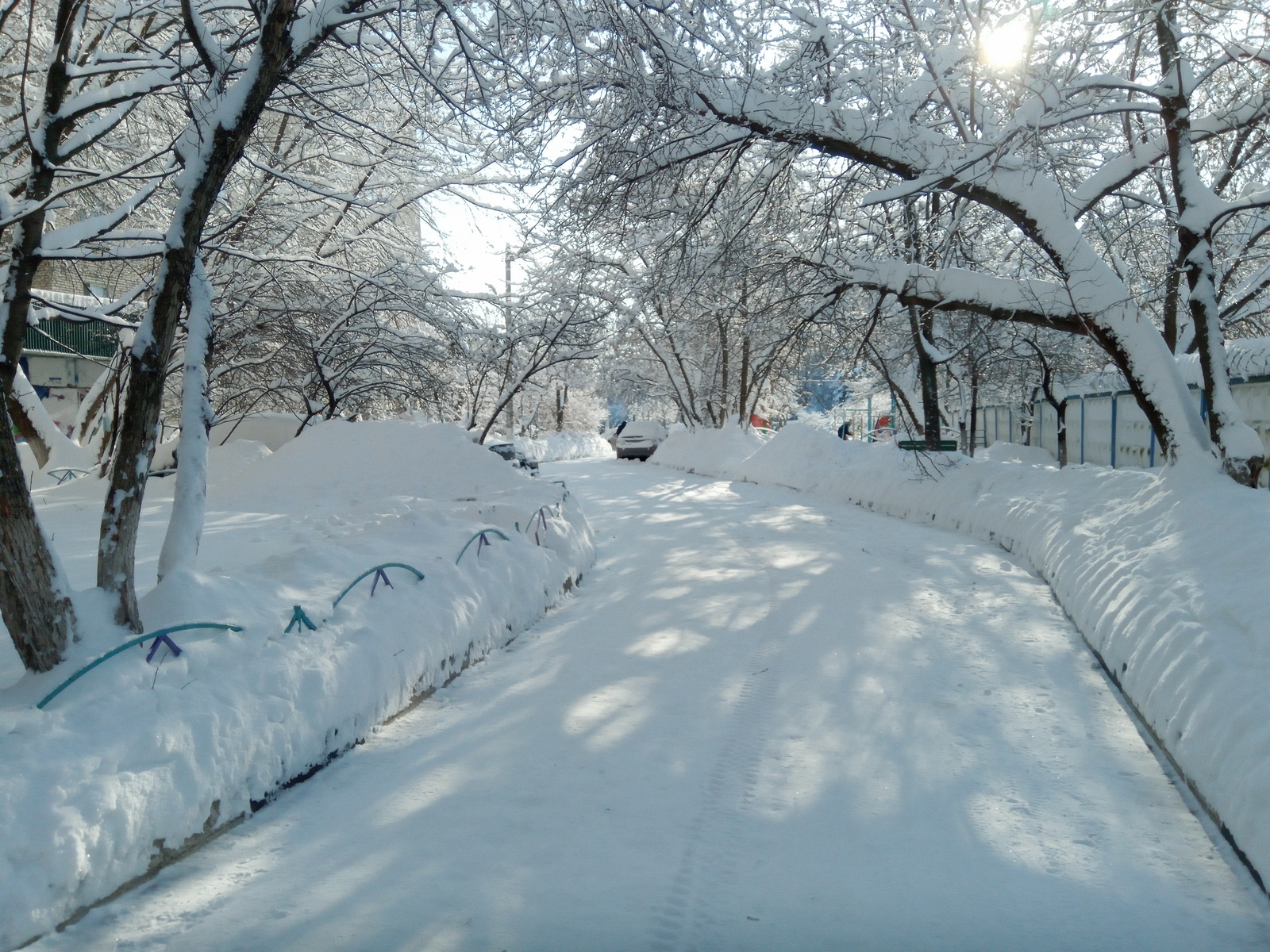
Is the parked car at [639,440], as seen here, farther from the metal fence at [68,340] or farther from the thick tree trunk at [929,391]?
the metal fence at [68,340]

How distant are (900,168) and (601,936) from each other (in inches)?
333

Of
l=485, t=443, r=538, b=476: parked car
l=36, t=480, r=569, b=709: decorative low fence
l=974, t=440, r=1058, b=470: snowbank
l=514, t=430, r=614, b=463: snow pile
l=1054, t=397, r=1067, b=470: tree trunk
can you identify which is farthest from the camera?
l=514, t=430, r=614, b=463: snow pile

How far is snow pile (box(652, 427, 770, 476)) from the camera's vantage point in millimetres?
26125

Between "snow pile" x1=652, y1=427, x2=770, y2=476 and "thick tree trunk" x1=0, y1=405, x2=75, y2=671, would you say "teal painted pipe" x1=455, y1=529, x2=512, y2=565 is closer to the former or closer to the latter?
"thick tree trunk" x1=0, y1=405, x2=75, y2=671

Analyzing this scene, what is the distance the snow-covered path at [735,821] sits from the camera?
116 inches

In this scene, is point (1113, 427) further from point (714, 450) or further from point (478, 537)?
point (478, 537)

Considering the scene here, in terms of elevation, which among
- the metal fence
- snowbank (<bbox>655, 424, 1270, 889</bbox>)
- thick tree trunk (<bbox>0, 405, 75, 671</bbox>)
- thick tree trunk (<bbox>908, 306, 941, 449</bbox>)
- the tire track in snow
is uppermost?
the metal fence

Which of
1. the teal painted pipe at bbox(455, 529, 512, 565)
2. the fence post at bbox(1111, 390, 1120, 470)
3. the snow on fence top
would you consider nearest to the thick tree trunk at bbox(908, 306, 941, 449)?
the fence post at bbox(1111, 390, 1120, 470)

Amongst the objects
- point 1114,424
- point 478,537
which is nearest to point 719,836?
point 478,537

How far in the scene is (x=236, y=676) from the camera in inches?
154

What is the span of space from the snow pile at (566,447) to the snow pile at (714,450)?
887 cm

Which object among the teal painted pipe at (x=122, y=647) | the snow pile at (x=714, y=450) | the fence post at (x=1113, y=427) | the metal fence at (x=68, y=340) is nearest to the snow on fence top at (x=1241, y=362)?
the fence post at (x=1113, y=427)

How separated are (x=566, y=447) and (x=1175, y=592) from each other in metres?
43.6

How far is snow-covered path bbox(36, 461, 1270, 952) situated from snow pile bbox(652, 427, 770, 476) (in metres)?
18.4
